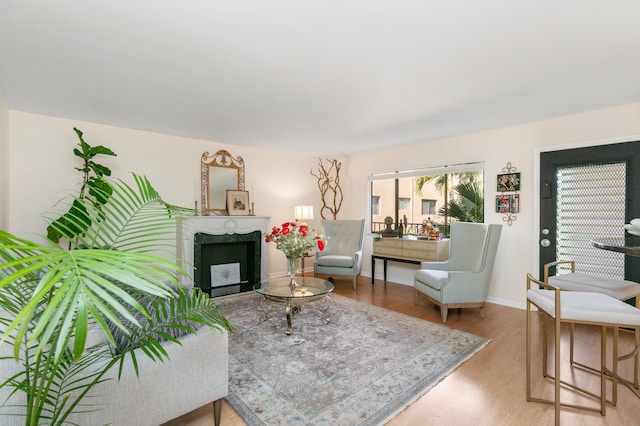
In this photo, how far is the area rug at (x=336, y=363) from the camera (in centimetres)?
182

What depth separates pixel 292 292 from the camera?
3090 mm

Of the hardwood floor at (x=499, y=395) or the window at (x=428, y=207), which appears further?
the window at (x=428, y=207)

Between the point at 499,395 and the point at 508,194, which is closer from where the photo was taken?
the point at 499,395

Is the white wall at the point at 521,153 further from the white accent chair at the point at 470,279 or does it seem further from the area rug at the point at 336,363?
the area rug at the point at 336,363

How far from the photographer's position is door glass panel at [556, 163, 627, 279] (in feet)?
10.2

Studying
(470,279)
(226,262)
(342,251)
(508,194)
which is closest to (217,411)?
(470,279)

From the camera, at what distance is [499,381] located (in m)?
2.12

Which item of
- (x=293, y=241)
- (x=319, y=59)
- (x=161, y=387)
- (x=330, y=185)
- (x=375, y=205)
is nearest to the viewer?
(x=161, y=387)

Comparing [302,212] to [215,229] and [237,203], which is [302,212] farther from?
[215,229]

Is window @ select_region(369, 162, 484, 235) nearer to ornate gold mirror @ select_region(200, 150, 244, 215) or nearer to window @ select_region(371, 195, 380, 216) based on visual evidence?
window @ select_region(371, 195, 380, 216)

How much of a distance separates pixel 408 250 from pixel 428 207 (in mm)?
848

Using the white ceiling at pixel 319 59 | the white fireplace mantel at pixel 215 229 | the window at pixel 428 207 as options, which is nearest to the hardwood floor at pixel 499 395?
the window at pixel 428 207

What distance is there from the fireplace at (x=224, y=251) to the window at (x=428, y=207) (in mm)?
2567

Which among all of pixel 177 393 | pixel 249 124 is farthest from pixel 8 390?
pixel 249 124
